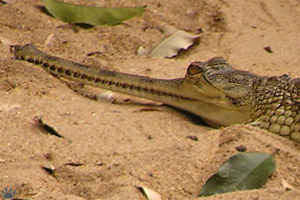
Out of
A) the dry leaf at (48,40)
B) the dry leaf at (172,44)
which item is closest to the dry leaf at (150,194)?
the dry leaf at (172,44)

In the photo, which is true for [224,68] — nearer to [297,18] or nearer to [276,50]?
[276,50]

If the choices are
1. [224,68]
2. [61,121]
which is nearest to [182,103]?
[224,68]

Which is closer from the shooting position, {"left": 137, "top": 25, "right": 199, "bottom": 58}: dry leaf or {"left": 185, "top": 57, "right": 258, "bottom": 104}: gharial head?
{"left": 185, "top": 57, "right": 258, "bottom": 104}: gharial head

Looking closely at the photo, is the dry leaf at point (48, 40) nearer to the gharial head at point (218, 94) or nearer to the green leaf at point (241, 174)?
the gharial head at point (218, 94)

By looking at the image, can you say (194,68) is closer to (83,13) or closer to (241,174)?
(241,174)

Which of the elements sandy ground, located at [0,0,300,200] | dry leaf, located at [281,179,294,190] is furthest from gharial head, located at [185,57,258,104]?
dry leaf, located at [281,179,294,190]

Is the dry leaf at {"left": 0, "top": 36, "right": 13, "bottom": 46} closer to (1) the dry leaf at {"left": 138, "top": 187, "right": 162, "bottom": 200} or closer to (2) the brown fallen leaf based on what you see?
(2) the brown fallen leaf

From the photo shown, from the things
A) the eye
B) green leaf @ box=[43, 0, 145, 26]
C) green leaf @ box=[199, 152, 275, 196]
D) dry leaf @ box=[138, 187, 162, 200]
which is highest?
the eye
